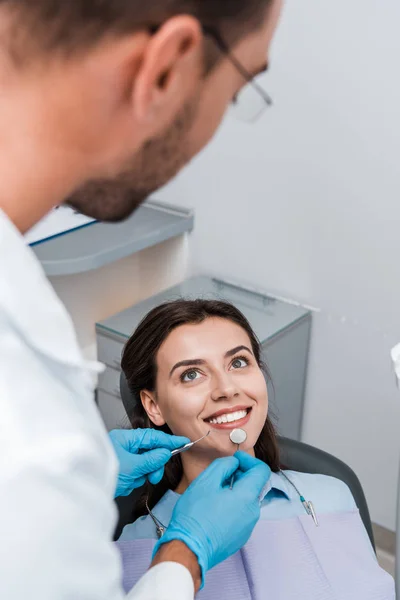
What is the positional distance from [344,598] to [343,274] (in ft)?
3.30

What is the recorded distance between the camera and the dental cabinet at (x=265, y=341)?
1989 mm

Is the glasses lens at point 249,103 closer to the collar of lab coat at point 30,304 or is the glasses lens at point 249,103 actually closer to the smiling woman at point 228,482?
the collar of lab coat at point 30,304

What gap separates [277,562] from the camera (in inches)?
47.2

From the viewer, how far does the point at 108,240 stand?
2.10 m

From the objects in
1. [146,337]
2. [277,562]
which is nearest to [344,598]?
[277,562]

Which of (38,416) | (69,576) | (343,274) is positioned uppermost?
(38,416)

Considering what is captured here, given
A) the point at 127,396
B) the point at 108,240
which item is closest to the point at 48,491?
the point at 127,396

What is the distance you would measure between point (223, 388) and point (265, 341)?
2.18 ft

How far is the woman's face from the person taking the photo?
1282mm

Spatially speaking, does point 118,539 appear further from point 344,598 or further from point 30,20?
point 30,20

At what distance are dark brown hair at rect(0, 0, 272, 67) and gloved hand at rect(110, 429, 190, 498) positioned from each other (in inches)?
31.3

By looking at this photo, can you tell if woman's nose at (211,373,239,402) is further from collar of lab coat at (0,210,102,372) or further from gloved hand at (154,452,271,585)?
collar of lab coat at (0,210,102,372)

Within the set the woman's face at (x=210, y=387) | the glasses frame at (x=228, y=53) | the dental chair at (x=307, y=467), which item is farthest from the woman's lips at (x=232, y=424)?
the glasses frame at (x=228, y=53)

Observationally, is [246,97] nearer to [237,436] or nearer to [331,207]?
[237,436]
